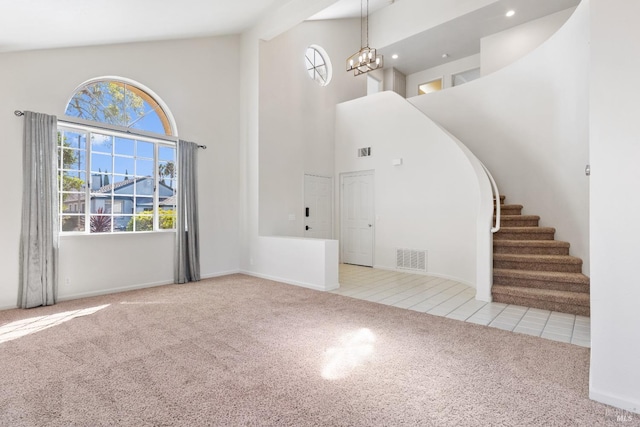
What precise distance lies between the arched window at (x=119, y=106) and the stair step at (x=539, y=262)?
5780 mm

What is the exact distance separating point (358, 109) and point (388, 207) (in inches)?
97.2

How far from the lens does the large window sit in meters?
4.59

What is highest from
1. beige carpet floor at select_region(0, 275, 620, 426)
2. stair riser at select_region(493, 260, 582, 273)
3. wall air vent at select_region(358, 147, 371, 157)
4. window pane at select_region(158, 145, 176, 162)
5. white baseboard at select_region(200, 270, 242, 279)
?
wall air vent at select_region(358, 147, 371, 157)

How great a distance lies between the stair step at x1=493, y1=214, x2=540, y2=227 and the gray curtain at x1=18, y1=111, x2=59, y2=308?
6.78 meters

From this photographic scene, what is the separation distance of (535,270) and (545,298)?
0.67 m

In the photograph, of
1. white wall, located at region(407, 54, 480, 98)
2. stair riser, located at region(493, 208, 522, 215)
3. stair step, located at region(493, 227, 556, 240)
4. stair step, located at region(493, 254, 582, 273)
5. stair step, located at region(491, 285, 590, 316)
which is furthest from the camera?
white wall, located at region(407, 54, 480, 98)

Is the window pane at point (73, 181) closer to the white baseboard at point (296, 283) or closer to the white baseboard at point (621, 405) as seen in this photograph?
the white baseboard at point (296, 283)

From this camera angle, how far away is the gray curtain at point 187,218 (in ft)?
18.1

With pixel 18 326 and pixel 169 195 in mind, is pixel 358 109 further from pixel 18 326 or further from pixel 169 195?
pixel 18 326

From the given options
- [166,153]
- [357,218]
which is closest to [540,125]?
[357,218]

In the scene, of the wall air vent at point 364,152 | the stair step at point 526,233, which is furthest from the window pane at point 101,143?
the stair step at point 526,233

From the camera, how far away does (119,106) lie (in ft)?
16.5

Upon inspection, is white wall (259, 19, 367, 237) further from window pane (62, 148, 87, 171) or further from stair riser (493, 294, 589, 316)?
stair riser (493, 294, 589, 316)

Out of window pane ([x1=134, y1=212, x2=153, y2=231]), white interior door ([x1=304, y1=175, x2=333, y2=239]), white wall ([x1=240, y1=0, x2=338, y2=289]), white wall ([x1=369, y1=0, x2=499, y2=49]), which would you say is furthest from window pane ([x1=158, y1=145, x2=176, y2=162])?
white wall ([x1=369, y1=0, x2=499, y2=49])
